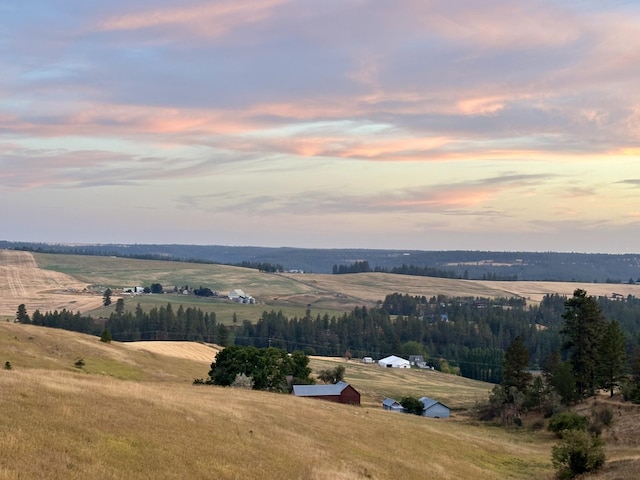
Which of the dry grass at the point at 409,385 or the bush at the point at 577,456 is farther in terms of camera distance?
the dry grass at the point at 409,385

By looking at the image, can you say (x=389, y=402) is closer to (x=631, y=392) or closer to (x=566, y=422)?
(x=631, y=392)

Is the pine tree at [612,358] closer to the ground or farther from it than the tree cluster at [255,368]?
farther from it

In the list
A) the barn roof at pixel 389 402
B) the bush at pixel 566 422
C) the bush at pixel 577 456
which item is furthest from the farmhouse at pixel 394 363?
the bush at pixel 577 456

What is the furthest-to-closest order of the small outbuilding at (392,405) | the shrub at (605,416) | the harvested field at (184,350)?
1. the harvested field at (184,350)
2. the small outbuilding at (392,405)
3. the shrub at (605,416)

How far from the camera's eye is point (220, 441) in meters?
32.3

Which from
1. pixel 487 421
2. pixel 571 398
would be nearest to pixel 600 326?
pixel 571 398

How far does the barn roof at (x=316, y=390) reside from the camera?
292 ft

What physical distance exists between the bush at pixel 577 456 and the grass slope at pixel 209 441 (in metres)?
3.22

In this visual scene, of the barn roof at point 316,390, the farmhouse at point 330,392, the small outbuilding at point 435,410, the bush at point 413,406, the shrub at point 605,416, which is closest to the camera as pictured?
the shrub at point 605,416

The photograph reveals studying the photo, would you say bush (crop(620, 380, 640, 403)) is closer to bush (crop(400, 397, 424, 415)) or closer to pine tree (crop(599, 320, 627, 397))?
pine tree (crop(599, 320, 627, 397))

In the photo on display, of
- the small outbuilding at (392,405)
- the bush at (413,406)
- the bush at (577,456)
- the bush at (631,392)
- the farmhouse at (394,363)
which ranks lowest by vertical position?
the farmhouse at (394,363)

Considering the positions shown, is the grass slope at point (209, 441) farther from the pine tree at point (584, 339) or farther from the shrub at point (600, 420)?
the pine tree at point (584, 339)

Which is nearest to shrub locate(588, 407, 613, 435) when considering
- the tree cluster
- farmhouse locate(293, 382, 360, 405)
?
farmhouse locate(293, 382, 360, 405)

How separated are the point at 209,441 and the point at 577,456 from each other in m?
25.1
